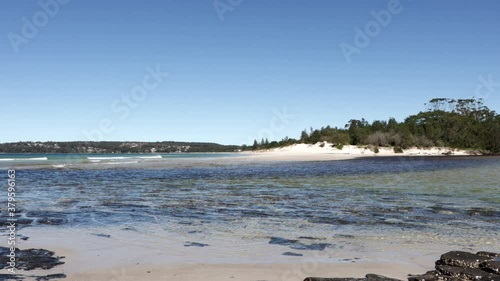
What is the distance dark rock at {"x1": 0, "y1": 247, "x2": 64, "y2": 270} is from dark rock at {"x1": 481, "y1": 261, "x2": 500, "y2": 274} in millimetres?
7609

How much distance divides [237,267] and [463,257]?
406cm

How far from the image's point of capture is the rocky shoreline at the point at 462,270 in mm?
6383

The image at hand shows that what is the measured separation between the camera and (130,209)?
1531cm

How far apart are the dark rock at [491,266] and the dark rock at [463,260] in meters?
0.14

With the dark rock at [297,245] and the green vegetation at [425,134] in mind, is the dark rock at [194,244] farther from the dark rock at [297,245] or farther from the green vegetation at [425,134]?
the green vegetation at [425,134]

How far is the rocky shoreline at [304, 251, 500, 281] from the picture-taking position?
6383 millimetres

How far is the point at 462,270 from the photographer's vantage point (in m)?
6.64

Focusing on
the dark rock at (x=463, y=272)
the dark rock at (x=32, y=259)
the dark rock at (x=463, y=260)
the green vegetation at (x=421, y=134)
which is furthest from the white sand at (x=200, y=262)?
the green vegetation at (x=421, y=134)

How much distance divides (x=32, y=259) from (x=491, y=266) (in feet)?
27.4

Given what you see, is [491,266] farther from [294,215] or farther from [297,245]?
[294,215]

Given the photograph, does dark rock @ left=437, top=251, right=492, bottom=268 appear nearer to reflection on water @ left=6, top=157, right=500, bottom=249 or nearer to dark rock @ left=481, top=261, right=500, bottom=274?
dark rock @ left=481, top=261, right=500, bottom=274

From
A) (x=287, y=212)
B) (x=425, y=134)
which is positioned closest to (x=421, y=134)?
(x=425, y=134)

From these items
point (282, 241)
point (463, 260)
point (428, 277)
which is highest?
point (463, 260)

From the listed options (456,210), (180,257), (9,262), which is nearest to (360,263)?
(180,257)
